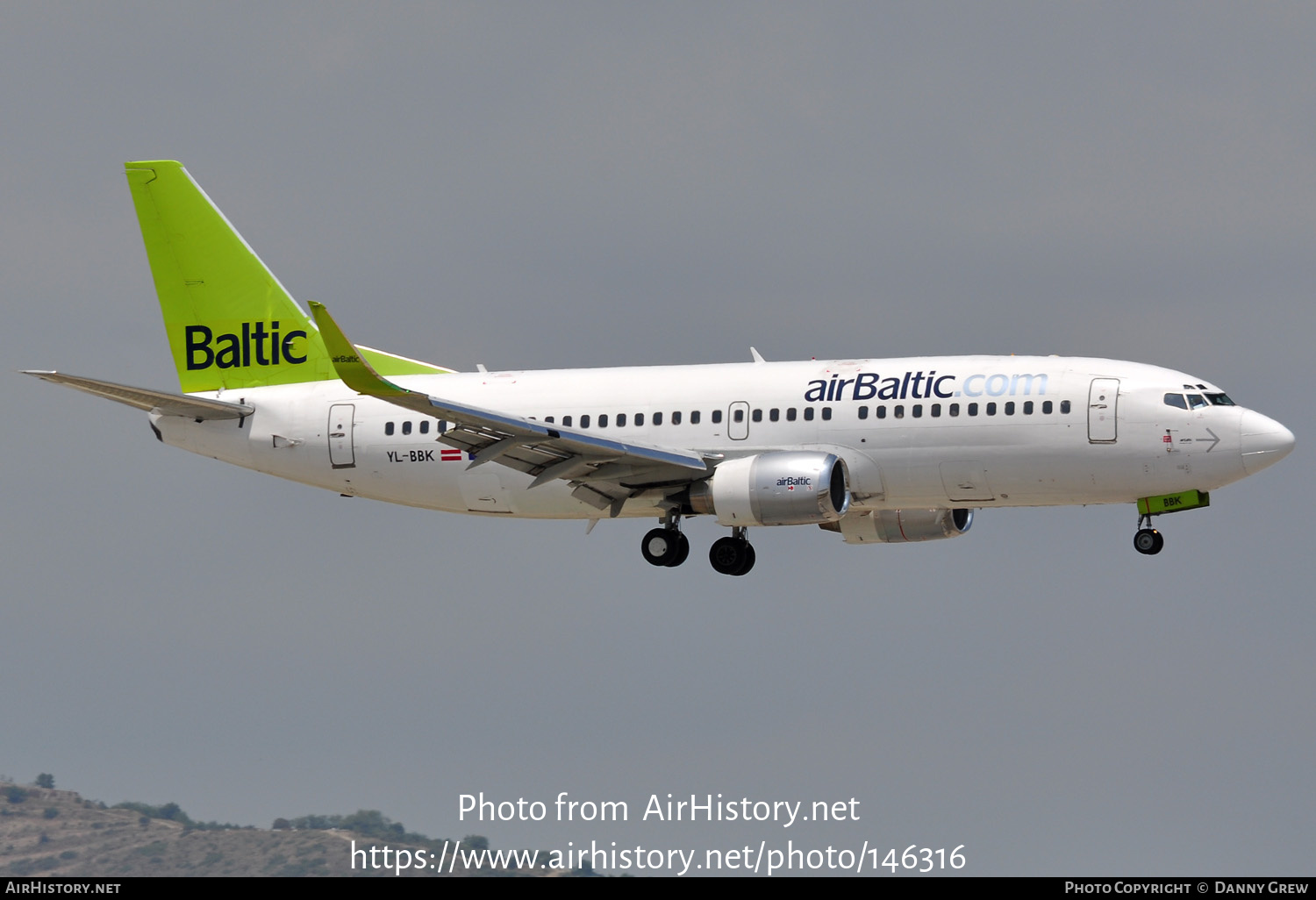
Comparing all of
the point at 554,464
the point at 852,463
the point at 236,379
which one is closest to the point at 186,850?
the point at 236,379

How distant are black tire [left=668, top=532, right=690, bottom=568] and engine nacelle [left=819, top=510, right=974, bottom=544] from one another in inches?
187

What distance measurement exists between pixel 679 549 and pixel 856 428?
648 cm

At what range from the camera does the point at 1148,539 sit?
5500 cm

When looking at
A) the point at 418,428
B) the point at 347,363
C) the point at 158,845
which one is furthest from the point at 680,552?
the point at 158,845

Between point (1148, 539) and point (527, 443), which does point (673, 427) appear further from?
point (1148, 539)

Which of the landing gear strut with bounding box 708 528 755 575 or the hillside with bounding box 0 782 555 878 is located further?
the hillside with bounding box 0 782 555 878

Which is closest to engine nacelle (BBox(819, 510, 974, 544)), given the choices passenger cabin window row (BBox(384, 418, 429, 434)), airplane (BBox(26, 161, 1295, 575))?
airplane (BBox(26, 161, 1295, 575))

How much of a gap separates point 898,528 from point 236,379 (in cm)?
2156

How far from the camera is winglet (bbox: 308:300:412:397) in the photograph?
49812mm

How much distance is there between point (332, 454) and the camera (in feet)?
202

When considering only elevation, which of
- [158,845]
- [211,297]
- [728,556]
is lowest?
[158,845]

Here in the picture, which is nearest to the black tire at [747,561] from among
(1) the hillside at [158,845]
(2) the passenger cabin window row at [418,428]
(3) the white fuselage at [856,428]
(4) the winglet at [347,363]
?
(3) the white fuselage at [856,428]

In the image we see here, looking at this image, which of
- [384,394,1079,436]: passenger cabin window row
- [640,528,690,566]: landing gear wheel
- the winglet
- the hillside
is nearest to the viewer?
the winglet

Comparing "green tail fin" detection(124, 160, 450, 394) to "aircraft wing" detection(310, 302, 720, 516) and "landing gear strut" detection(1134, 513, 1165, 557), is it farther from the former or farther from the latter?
"landing gear strut" detection(1134, 513, 1165, 557)
